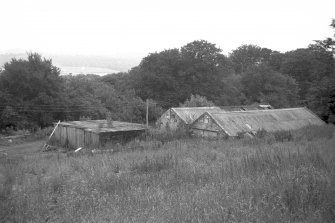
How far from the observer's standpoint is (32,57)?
42594 millimetres

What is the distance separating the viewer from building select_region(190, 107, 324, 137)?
31.9 metres

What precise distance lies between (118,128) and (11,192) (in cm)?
2567

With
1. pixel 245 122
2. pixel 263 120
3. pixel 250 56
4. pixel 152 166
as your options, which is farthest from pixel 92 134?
pixel 250 56

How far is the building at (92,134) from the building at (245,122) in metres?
6.44

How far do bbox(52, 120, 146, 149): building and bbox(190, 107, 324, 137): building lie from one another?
253 inches

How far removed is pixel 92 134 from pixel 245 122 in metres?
15.7

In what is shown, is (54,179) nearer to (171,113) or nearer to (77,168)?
(77,168)

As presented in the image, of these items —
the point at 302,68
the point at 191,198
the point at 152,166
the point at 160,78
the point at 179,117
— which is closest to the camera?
the point at 191,198

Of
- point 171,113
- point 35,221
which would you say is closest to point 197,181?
point 35,221

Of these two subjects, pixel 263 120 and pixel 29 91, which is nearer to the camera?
pixel 263 120

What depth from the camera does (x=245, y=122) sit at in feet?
110

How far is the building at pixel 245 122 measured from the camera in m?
31.9

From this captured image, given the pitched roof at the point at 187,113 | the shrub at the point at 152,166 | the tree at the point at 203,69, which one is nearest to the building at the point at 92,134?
the pitched roof at the point at 187,113

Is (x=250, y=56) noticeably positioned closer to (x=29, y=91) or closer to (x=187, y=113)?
(x=187, y=113)
